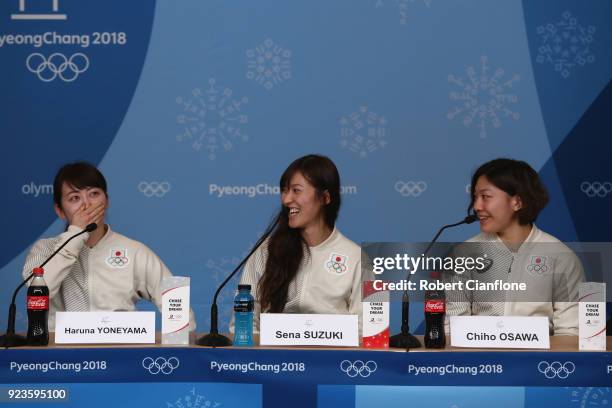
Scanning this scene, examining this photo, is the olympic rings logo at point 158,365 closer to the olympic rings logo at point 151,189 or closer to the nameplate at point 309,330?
the nameplate at point 309,330

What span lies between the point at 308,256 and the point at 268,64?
1251mm

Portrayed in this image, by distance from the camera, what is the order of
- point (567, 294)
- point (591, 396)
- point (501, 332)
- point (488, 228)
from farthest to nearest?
point (488, 228)
point (567, 294)
point (501, 332)
point (591, 396)

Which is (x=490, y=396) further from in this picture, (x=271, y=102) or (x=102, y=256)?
(x=271, y=102)

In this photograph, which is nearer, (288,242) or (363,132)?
(288,242)

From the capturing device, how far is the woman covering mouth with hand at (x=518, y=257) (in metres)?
3.18

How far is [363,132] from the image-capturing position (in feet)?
14.3

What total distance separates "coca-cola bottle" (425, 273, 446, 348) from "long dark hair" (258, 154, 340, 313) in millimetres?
826

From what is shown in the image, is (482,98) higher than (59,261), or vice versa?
(482,98)

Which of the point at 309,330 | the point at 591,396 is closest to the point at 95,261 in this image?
the point at 309,330

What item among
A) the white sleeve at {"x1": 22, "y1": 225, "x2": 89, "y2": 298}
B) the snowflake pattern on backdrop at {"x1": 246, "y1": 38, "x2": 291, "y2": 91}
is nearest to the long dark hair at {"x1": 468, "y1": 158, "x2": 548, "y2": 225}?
the snowflake pattern on backdrop at {"x1": 246, "y1": 38, "x2": 291, "y2": 91}

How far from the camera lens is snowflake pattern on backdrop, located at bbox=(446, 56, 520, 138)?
14.2 feet

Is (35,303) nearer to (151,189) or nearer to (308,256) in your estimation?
(308,256)

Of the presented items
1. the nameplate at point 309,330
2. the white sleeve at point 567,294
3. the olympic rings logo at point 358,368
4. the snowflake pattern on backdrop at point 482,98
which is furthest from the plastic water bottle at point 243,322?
the snowflake pattern on backdrop at point 482,98

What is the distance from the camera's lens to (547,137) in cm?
431
